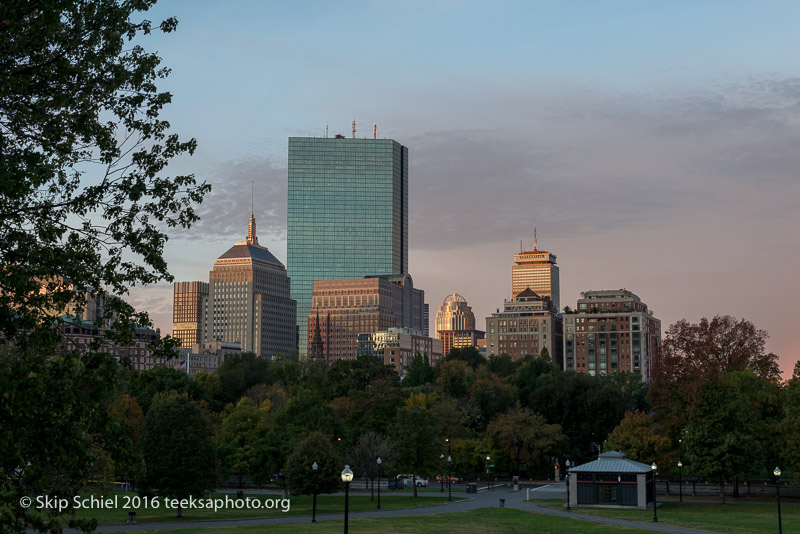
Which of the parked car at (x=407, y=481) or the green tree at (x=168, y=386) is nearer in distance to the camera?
the parked car at (x=407, y=481)

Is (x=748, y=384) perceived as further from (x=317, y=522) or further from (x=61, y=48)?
(x=61, y=48)

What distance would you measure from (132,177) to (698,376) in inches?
3201

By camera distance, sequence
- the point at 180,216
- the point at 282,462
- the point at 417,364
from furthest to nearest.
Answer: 1. the point at 417,364
2. the point at 282,462
3. the point at 180,216

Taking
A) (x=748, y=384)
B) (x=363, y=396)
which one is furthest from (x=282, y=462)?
(x=748, y=384)

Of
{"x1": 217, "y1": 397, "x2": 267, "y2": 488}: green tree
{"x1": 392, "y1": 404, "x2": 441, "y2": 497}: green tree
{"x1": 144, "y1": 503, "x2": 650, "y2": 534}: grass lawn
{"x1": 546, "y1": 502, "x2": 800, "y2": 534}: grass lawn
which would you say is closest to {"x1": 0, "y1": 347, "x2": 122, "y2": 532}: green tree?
{"x1": 144, "y1": 503, "x2": 650, "y2": 534}: grass lawn

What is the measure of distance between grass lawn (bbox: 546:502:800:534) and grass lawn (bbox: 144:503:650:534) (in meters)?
6.20

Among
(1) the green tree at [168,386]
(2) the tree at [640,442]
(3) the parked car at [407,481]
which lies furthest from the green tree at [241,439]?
(2) the tree at [640,442]

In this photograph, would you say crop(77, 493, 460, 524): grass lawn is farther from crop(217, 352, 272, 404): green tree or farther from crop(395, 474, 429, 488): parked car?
crop(217, 352, 272, 404): green tree

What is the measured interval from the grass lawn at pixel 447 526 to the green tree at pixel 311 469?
868cm

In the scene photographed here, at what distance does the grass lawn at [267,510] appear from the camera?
196ft

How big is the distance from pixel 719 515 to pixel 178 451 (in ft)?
130

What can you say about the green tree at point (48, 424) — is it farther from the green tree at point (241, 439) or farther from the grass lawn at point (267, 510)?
the green tree at point (241, 439)

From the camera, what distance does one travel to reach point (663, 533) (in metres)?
51.3

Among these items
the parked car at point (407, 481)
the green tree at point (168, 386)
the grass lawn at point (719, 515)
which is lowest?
the parked car at point (407, 481)
